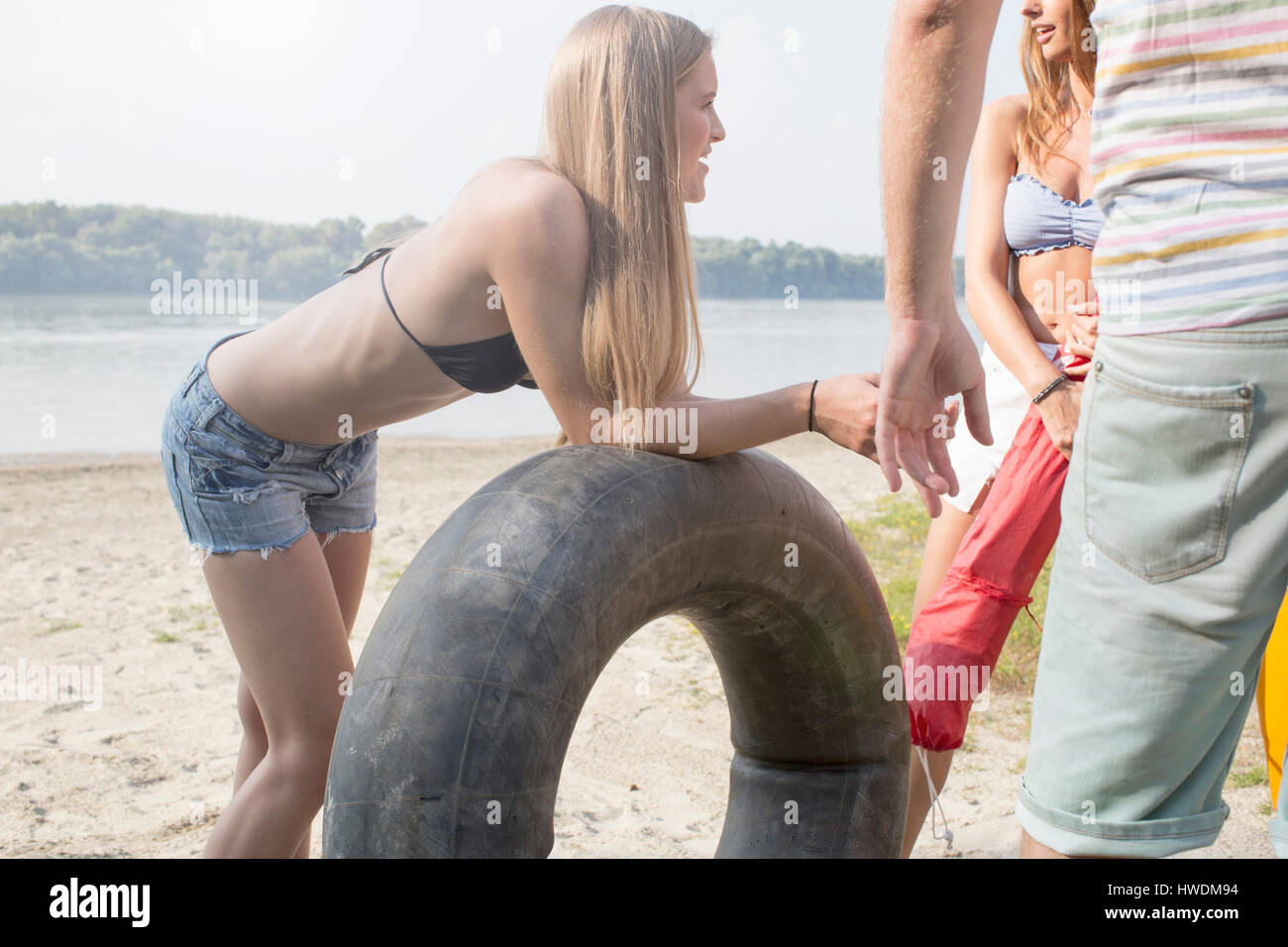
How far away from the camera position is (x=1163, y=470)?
4.56ft

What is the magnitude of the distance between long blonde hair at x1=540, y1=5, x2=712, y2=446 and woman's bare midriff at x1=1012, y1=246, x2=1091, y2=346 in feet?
3.44

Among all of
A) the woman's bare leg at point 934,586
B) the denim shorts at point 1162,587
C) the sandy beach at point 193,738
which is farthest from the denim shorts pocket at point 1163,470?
the sandy beach at point 193,738

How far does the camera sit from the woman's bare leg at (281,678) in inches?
91.0

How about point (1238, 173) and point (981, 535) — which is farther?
point (981, 535)

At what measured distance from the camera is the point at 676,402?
2209mm

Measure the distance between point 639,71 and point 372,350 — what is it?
78 cm

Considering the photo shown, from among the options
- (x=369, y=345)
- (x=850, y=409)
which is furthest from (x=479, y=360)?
(x=850, y=409)

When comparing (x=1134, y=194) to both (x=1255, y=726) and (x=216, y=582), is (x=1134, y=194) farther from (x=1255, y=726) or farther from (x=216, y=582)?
(x=1255, y=726)

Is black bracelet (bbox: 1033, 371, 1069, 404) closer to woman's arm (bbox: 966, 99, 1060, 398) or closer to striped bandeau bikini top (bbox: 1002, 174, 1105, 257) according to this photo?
woman's arm (bbox: 966, 99, 1060, 398)

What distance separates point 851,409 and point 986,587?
28.9 inches

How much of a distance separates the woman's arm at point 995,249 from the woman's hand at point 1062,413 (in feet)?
0.54

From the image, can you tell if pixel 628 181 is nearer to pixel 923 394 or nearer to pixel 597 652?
pixel 923 394
